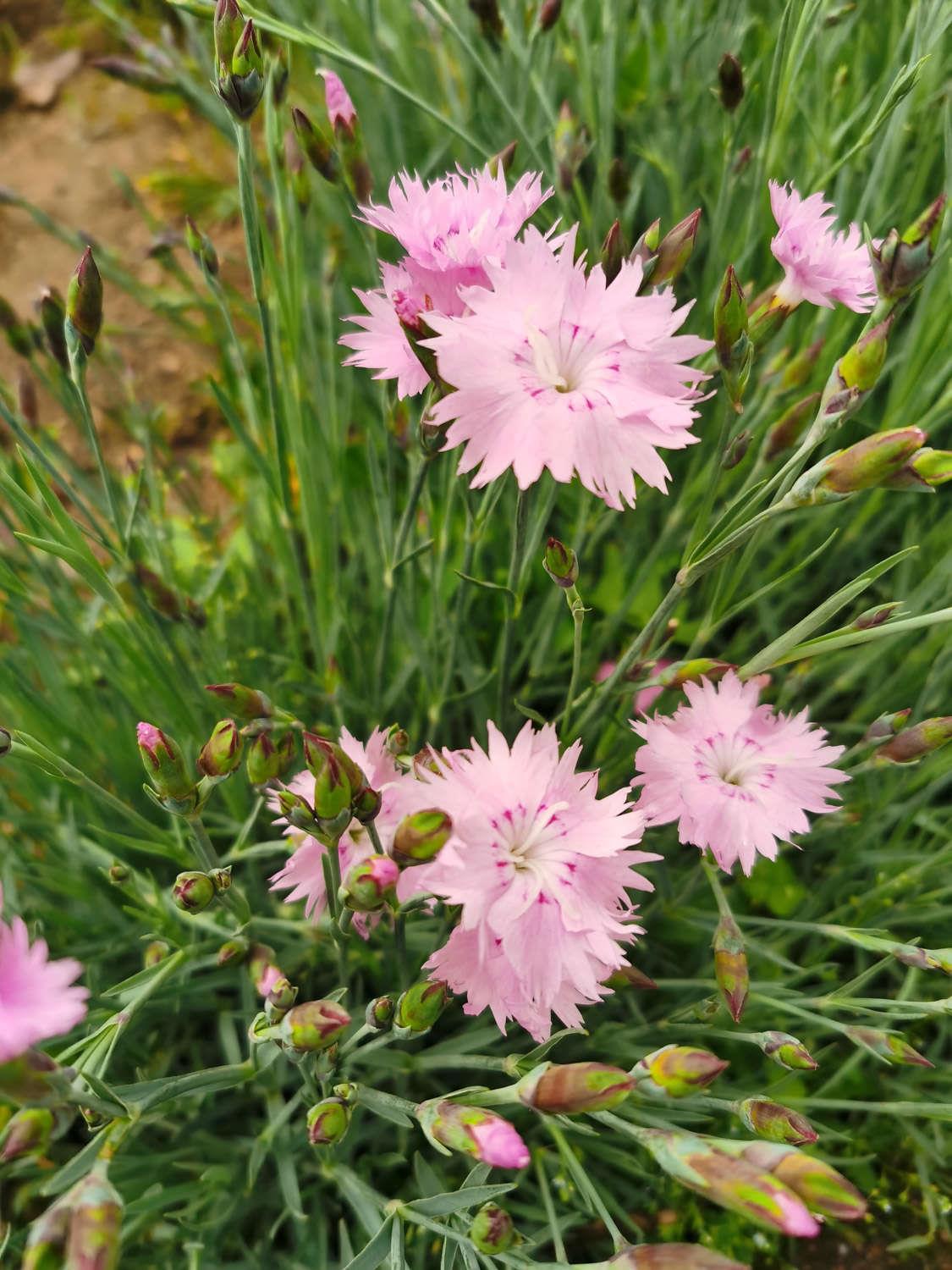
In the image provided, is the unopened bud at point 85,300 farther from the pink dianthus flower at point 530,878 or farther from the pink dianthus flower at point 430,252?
the pink dianthus flower at point 530,878

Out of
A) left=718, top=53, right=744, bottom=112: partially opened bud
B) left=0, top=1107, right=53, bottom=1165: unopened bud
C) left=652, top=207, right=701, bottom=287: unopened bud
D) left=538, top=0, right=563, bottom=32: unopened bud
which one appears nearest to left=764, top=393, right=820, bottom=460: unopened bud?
left=652, top=207, right=701, bottom=287: unopened bud

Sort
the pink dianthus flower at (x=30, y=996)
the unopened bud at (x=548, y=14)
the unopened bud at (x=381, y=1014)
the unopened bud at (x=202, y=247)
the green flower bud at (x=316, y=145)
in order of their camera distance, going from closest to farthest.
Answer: the pink dianthus flower at (x=30, y=996) → the unopened bud at (x=381, y=1014) → the green flower bud at (x=316, y=145) → the unopened bud at (x=202, y=247) → the unopened bud at (x=548, y=14)

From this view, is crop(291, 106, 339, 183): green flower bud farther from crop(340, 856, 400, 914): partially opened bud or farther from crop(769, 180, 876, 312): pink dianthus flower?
crop(340, 856, 400, 914): partially opened bud

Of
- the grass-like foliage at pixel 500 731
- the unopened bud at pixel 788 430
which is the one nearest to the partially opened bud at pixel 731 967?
the grass-like foliage at pixel 500 731

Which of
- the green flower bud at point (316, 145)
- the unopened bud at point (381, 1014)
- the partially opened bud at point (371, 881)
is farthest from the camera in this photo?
the green flower bud at point (316, 145)

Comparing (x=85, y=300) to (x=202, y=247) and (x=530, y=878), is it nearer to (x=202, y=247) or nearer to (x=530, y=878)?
(x=202, y=247)

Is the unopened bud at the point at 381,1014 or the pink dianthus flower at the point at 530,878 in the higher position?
the pink dianthus flower at the point at 530,878

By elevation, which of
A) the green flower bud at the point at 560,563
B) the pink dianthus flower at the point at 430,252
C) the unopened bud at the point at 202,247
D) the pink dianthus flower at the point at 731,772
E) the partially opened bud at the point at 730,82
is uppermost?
the partially opened bud at the point at 730,82

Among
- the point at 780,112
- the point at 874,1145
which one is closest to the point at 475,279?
the point at 780,112
